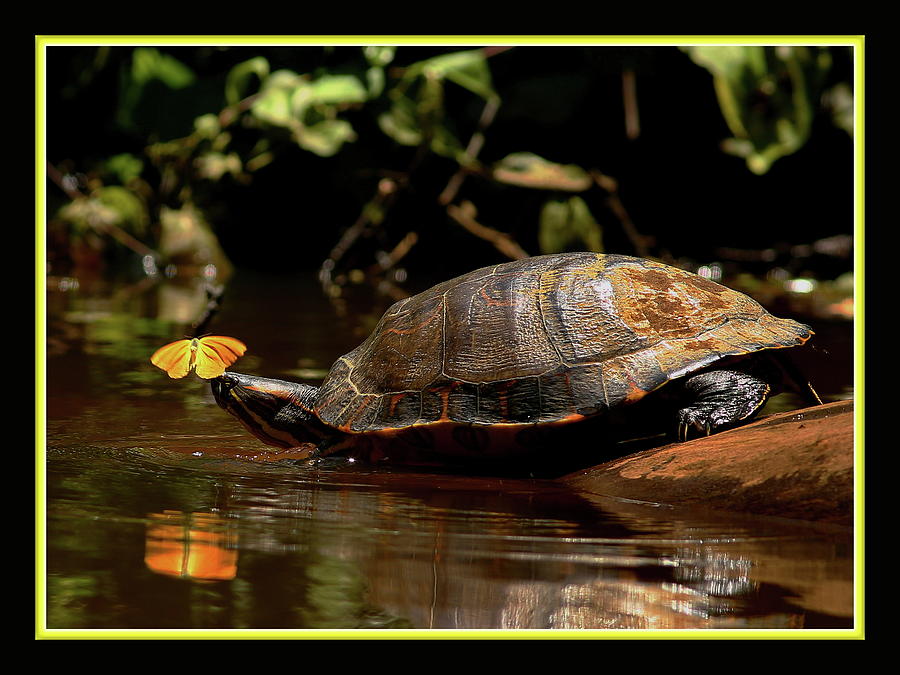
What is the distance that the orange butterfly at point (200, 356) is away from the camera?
403cm

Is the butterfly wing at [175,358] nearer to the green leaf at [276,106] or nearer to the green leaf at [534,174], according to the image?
the green leaf at [276,106]

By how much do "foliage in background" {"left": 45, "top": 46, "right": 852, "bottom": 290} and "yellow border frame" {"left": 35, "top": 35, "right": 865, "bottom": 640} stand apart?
7366 millimetres

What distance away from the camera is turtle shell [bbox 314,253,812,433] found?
11.6 ft

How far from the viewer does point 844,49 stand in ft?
35.6

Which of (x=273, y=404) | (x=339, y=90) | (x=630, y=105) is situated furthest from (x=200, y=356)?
(x=630, y=105)

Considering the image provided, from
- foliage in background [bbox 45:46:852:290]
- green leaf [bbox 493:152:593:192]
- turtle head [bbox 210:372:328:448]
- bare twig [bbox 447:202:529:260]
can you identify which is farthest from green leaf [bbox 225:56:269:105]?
turtle head [bbox 210:372:328:448]

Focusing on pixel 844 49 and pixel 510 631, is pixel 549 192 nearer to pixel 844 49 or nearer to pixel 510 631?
pixel 844 49

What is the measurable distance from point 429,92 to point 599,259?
299 inches

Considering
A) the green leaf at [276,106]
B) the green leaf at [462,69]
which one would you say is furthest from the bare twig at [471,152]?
the green leaf at [276,106]

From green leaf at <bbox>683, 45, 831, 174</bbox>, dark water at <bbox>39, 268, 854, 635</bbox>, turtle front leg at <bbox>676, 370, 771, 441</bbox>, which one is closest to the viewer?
dark water at <bbox>39, 268, 854, 635</bbox>

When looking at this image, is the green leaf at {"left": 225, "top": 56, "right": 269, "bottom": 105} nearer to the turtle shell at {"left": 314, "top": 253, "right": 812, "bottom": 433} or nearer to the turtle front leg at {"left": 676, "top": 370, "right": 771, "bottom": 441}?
the turtle shell at {"left": 314, "top": 253, "right": 812, "bottom": 433}

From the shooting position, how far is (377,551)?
2691mm

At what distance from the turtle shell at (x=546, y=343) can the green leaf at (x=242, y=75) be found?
8757 millimetres

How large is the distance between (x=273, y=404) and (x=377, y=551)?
1.71 m
